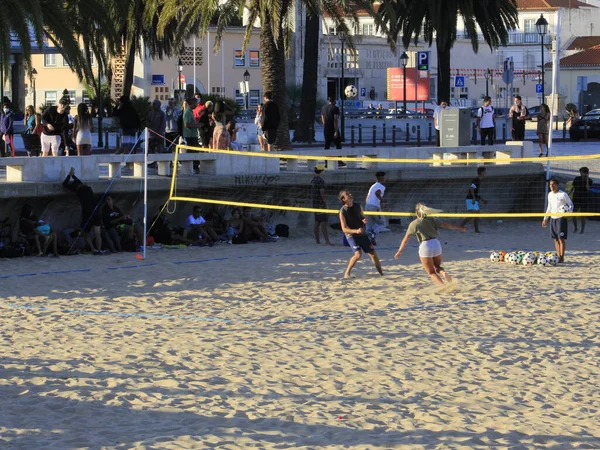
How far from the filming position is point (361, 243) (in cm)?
1695

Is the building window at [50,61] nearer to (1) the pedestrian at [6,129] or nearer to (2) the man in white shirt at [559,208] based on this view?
(1) the pedestrian at [6,129]

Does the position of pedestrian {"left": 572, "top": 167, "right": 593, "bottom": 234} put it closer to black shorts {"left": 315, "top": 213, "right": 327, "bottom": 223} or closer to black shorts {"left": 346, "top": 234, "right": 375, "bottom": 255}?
black shorts {"left": 315, "top": 213, "right": 327, "bottom": 223}

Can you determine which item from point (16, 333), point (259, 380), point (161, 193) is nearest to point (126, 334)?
point (16, 333)

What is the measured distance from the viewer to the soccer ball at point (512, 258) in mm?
18806

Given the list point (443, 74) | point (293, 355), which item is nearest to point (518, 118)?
point (443, 74)

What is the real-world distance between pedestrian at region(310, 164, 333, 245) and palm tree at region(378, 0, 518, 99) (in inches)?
457

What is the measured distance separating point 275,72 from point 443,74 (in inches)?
367

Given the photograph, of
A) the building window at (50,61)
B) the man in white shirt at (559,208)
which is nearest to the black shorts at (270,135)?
the man in white shirt at (559,208)

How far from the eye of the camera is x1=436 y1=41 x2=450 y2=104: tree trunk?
112 feet

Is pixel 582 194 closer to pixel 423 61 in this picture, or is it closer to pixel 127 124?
pixel 127 124

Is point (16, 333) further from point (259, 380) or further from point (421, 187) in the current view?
point (421, 187)

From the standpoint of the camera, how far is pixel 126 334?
1291 centimetres

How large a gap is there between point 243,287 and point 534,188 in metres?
12.7

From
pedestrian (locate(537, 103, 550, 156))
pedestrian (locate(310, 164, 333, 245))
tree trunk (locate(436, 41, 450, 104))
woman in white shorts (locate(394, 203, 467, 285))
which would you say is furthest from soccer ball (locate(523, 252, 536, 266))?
tree trunk (locate(436, 41, 450, 104))
